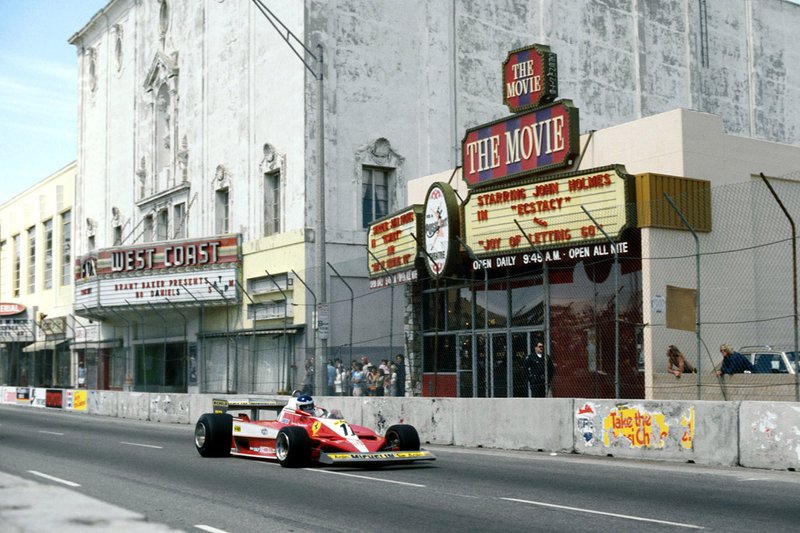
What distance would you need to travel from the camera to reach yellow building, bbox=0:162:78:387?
56.8 metres

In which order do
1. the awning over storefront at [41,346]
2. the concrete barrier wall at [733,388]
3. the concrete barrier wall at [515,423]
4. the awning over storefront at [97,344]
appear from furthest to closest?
the awning over storefront at [41,346]
the awning over storefront at [97,344]
the concrete barrier wall at [515,423]
the concrete barrier wall at [733,388]

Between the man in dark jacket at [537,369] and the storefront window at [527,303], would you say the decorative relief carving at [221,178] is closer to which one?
the storefront window at [527,303]

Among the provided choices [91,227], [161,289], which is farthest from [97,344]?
[161,289]

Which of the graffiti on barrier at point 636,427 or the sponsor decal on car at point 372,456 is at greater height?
the graffiti on barrier at point 636,427

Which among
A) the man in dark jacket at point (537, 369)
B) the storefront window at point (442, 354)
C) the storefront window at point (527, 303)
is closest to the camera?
the man in dark jacket at point (537, 369)

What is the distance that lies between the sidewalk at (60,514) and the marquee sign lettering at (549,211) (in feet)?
47.3

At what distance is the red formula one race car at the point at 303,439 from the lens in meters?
15.2

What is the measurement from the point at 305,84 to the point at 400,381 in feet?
37.2

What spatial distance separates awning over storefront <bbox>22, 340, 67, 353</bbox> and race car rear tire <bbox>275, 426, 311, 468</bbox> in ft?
140

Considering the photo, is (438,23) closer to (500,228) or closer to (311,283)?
(311,283)

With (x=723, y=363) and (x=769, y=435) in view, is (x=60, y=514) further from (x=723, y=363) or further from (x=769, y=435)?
(x=723, y=363)

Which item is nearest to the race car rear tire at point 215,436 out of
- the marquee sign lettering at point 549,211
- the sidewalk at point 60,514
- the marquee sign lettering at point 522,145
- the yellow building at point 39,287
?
the sidewalk at point 60,514

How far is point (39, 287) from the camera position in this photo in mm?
61812

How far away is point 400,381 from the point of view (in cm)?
2927
